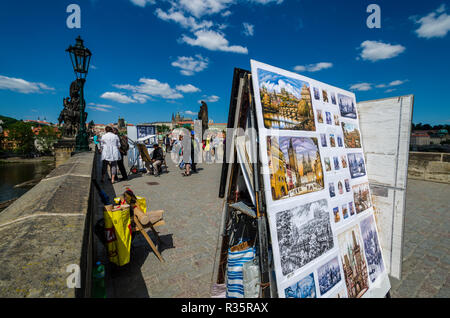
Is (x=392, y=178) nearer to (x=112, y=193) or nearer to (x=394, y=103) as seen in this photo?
(x=394, y=103)

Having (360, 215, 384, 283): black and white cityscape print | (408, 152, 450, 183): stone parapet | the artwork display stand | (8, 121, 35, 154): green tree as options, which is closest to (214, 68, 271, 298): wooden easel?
the artwork display stand

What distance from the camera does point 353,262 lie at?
1.87 m

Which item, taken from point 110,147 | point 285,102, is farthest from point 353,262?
point 110,147

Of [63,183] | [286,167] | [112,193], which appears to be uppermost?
[286,167]

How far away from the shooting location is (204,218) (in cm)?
452

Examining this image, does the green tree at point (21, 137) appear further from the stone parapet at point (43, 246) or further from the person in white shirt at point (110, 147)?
the stone parapet at point (43, 246)

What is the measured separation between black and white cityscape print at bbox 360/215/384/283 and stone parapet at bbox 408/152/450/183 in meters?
10.1

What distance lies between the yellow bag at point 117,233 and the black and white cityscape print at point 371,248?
8.96ft

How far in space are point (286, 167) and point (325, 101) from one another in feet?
3.08

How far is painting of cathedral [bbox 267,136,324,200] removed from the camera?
1450mm

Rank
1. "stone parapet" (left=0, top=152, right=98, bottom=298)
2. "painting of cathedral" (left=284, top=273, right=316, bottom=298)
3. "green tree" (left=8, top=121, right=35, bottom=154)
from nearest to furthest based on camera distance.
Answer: "stone parapet" (left=0, top=152, right=98, bottom=298)
"painting of cathedral" (left=284, top=273, right=316, bottom=298)
"green tree" (left=8, top=121, right=35, bottom=154)

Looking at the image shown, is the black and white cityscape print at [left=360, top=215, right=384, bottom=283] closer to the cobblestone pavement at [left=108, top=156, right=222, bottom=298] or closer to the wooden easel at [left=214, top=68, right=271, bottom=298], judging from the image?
the wooden easel at [left=214, top=68, right=271, bottom=298]

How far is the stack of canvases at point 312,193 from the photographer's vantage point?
4.69 feet
